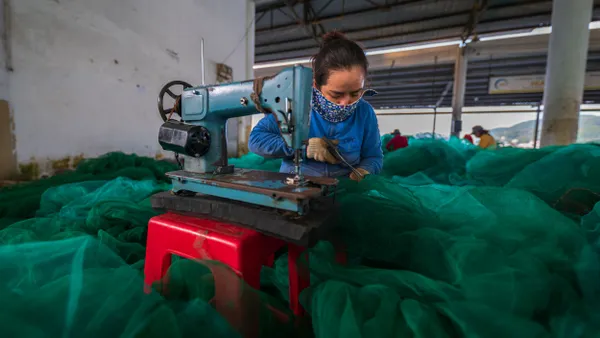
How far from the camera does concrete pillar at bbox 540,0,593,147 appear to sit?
4547 mm

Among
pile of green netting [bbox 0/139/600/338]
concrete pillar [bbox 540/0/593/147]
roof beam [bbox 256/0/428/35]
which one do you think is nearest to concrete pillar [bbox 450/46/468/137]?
roof beam [bbox 256/0/428/35]

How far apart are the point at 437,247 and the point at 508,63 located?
45.1 feet

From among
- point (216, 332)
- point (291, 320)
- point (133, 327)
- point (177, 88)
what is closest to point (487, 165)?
point (291, 320)

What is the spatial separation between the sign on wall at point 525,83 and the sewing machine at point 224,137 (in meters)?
11.5

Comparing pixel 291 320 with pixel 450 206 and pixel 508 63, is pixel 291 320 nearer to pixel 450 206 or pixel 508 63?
pixel 450 206

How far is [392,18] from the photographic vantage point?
22.6 ft

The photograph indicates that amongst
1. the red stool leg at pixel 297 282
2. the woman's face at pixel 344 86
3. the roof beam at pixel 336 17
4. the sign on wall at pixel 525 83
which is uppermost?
the roof beam at pixel 336 17

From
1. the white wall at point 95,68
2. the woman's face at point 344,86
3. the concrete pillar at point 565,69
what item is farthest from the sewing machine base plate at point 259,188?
the concrete pillar at point 565,69

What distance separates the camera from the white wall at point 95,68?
2230 millimetres

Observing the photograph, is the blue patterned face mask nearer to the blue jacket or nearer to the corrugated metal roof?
A: the blue jacket

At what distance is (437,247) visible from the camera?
74 centimetres

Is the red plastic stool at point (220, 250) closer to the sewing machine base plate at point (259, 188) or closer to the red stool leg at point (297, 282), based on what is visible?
the red stool leg at point (297, 282)

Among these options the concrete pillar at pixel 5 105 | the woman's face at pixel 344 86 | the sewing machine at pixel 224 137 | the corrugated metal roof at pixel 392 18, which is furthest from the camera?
the corrugated metal roof at pixel 392 18

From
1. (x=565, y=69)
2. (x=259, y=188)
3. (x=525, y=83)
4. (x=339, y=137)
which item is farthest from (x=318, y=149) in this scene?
(x=525, y=83)
